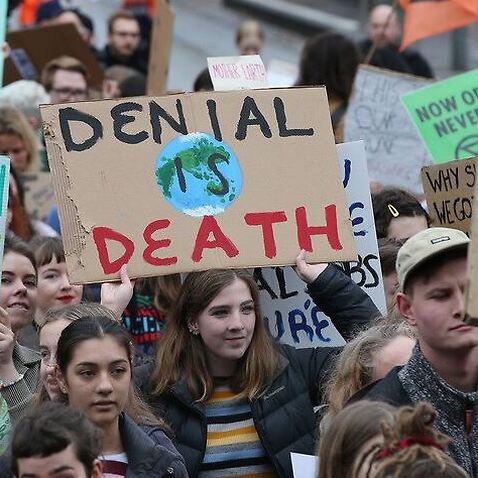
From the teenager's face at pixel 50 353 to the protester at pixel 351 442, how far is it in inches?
70.4

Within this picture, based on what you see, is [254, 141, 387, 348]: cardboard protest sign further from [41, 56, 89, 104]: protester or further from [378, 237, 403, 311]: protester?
[41, 56, 89, 104]: protester

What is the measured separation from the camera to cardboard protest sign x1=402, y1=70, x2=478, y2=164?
27.1ft

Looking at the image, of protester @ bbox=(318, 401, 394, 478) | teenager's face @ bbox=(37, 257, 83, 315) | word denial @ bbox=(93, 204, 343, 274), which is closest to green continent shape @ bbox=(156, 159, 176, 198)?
word denial @ bbox=(93, 204, 343, 274)

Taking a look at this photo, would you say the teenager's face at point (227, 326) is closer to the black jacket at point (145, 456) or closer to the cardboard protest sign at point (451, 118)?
the black jacket at point (145, 456)

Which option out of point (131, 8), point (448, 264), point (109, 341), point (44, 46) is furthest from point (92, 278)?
point (131, 8)

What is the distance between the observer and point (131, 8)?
16297 mm

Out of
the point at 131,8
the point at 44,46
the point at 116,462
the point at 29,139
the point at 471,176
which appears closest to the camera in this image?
the point at 116,462

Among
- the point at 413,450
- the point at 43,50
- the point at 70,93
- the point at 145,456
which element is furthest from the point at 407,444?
the point at 43,50

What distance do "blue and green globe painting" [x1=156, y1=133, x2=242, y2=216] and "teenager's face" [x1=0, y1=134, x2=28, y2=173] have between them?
3.68m

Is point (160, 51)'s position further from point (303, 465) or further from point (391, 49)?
point (303, 465)

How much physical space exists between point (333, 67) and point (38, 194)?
179 cm

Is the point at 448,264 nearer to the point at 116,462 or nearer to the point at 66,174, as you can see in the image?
the point at 116,462

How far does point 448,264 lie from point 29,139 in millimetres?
5402

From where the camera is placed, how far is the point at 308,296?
6836 millimetres
